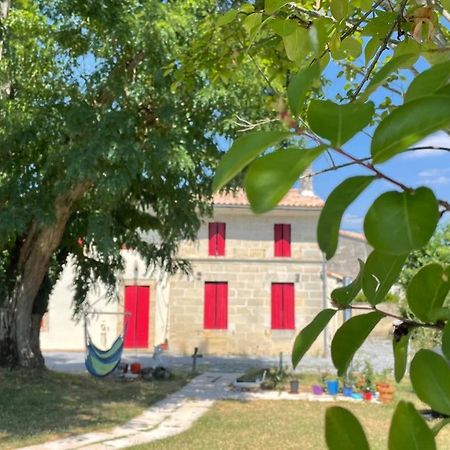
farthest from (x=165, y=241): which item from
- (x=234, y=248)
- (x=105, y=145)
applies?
(x=234, y=248)

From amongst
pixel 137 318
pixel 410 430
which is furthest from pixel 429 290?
pixel 137 318

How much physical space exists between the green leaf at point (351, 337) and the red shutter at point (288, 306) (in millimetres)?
17369

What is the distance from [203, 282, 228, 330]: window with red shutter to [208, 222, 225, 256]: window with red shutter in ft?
3.23

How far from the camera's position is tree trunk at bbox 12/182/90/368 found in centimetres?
962

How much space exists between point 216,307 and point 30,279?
873 cm

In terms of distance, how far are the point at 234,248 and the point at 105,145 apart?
11578mm

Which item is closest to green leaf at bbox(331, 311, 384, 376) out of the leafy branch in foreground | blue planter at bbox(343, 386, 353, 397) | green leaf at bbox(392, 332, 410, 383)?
the leafy branch in foreground

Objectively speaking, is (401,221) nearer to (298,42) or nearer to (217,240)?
(298,42)

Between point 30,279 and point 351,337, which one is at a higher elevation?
point 30,279

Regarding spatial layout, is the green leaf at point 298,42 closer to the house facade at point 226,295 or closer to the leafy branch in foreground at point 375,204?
the leafy branch in foreground at point 375,204

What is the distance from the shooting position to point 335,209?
468 millimetres

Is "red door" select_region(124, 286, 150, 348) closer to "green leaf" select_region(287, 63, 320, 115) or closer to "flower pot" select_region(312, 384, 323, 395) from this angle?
"flower pot" select_region(312, 384, 323, 395)

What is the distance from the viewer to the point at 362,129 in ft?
1.46

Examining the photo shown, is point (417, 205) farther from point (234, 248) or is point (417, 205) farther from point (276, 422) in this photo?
point (234, 248)
